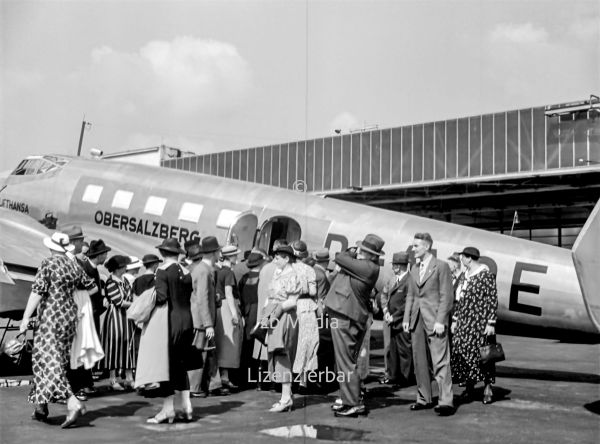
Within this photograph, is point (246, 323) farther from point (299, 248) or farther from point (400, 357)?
point (400, 357)

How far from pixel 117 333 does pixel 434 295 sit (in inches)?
174

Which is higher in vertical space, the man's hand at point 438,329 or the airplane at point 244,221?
the airplane at point 244,221

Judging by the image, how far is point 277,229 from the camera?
1227 centimetres

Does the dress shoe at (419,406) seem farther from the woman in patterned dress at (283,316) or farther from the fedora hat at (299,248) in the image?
the fedora hat at (299,248)

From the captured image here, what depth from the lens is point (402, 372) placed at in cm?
1003

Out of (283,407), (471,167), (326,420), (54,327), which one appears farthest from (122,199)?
(471,167)

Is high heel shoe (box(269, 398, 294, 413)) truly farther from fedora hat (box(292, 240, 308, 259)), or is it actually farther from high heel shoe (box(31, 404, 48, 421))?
high heel shoe (box(31, 404, 48, 421))

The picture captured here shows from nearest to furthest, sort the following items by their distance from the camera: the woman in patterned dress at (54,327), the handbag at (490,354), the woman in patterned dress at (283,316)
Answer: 1. the woman in patterned dress at (54,327)
2. the woman in patterned dress at (283,316)
3. the handbag at (490,354)

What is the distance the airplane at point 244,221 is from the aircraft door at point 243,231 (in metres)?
0.02

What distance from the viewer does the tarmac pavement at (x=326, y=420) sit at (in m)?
6.39

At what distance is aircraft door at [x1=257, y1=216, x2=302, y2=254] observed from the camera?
39.4 feet

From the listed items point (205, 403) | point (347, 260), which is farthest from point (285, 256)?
point (205, 403)

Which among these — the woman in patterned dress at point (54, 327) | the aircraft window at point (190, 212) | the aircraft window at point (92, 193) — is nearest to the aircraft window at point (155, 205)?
the aircraft window at point (190, 212)

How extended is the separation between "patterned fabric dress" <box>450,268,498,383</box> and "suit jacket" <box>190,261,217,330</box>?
3.20 m
